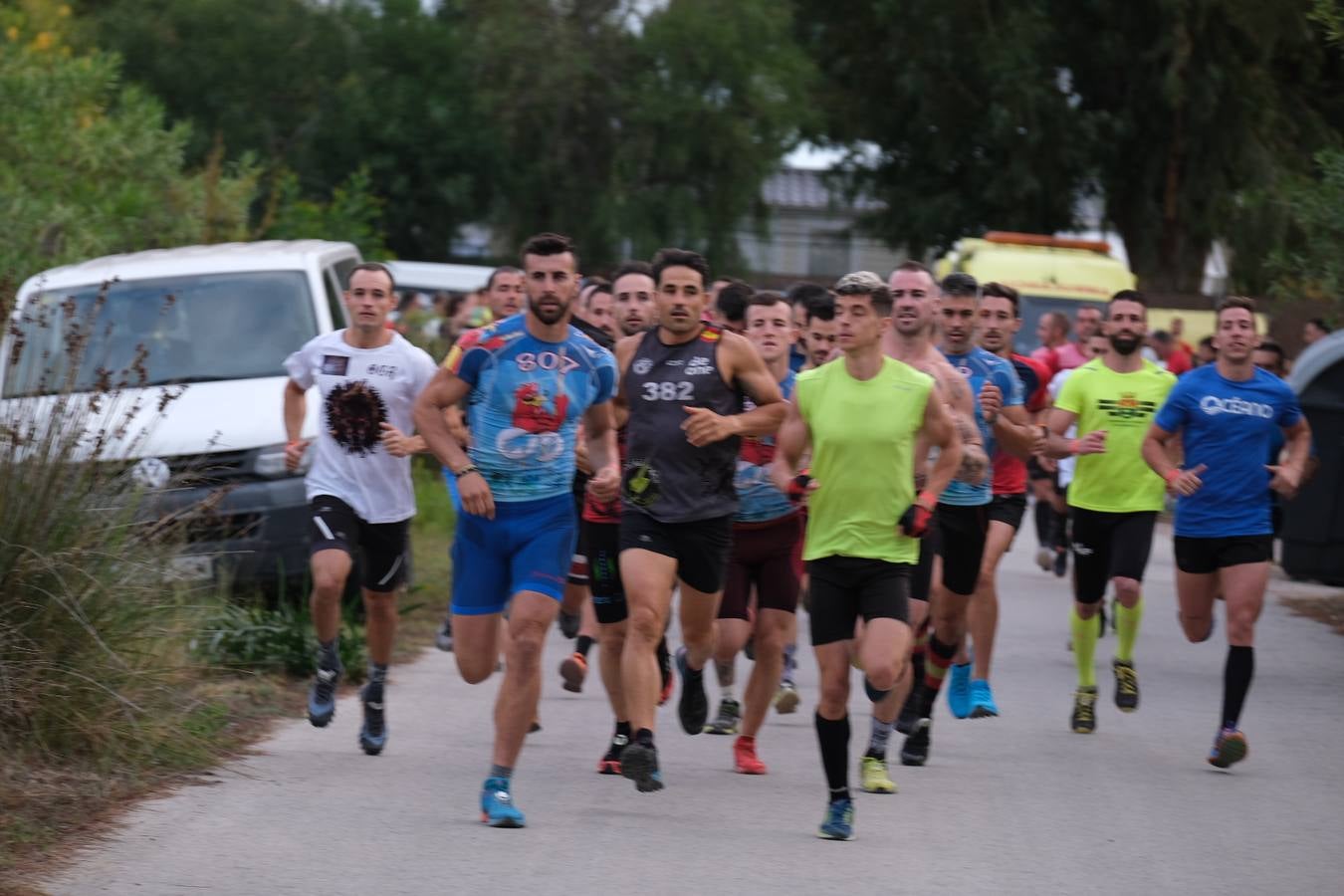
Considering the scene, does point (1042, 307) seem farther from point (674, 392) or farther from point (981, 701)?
point (674, 392)

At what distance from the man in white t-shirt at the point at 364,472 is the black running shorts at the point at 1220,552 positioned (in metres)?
3.52

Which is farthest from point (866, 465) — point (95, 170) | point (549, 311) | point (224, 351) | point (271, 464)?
point (95, 170)

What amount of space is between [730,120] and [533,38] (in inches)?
155

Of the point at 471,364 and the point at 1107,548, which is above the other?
the point at 471,364

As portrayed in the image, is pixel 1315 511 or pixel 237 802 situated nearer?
pixel 237 802

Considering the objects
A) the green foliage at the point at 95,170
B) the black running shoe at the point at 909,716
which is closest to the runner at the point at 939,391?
the black running shoe at the point at 909,716


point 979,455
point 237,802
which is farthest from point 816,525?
point 237,802

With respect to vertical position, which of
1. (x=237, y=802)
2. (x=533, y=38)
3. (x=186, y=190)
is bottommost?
(x=237, y=802)

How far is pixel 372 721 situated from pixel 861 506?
2548 millimetres

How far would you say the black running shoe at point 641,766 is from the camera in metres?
7.60

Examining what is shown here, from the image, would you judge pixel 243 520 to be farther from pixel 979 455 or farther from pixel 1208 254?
pixel 1208 254

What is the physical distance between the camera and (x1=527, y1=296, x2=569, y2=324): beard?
7.93 m

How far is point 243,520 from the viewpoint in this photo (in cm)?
1149

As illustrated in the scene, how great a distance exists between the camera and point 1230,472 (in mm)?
9508
